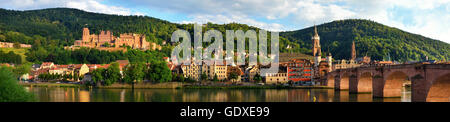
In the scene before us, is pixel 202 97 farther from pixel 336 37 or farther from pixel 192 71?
pixel 336 37

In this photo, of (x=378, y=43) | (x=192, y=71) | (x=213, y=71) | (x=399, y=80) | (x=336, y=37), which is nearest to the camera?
(x=399, y=80)

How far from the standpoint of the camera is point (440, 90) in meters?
33.6

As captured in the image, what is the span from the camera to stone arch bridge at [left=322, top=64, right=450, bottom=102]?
3312 centimetres

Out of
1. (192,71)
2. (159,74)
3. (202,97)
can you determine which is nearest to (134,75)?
(159,74)

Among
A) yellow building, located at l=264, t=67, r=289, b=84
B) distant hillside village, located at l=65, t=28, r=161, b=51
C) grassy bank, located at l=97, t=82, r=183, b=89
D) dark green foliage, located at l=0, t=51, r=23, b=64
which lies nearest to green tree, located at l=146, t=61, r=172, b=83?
grassy bank, located at l=97, t=82, r=183, b=89

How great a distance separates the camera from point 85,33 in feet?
520

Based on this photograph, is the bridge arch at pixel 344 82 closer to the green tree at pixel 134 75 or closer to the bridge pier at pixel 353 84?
the bridge pier at pixel 353 84

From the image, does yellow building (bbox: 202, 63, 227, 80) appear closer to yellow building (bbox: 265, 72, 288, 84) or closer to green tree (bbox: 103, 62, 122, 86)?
yellow building (bbox: 265, 72, 288, 84)

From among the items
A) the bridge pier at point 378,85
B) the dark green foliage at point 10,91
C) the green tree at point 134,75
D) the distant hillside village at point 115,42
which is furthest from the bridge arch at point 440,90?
the distant hillside village at point 115,42

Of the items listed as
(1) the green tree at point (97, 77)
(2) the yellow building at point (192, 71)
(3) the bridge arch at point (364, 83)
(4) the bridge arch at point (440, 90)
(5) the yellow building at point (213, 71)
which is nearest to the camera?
(4) the bridge arch at point (440, 90)

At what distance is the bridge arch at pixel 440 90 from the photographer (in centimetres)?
3284

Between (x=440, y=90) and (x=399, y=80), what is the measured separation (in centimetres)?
1323

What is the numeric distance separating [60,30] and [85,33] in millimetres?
38587
